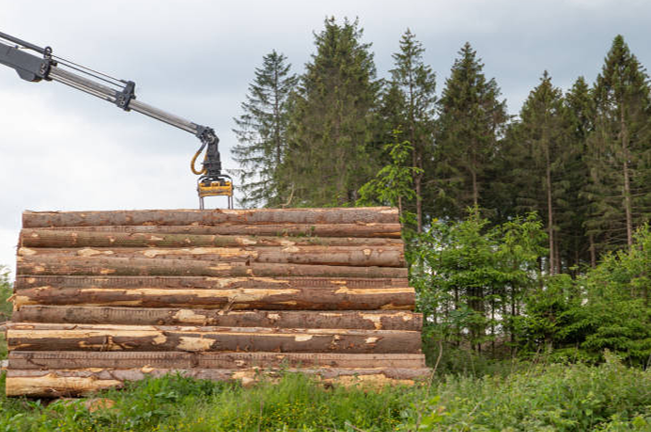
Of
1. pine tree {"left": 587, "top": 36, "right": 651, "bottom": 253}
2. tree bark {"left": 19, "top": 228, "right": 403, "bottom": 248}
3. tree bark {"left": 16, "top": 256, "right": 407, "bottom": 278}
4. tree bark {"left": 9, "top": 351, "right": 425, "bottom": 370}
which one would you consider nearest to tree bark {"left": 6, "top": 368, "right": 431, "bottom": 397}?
tree bark {"left": 9, "top": 351, "right": 425, "bottom": 370}

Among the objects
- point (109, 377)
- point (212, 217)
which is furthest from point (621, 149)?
point (109, 377)

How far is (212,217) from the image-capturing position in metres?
10.3

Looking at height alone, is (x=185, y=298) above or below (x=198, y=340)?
above

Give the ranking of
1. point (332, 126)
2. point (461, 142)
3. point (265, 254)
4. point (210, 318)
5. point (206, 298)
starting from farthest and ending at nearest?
point (461, 142)
point (332, 126)
point (265, 254)
point (206, 298)
point (210, 318)

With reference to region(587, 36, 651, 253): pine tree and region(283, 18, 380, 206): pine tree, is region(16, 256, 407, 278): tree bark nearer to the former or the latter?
region(283, 18, 380, 206): pine tree

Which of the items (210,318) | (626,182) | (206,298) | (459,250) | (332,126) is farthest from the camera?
(626,182)

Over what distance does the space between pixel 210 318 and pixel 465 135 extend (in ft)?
88.4

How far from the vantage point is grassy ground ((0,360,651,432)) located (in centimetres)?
530

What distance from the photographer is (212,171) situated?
1373 cm

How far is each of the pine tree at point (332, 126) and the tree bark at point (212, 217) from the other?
14.3 metres

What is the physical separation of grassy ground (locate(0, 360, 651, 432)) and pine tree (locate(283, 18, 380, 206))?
18584 millimetres

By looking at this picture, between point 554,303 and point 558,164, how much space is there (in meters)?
21.3

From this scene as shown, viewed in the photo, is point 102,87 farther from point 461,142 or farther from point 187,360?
point 461,142

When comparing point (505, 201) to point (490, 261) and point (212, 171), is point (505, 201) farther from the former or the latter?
point (212, 171)
